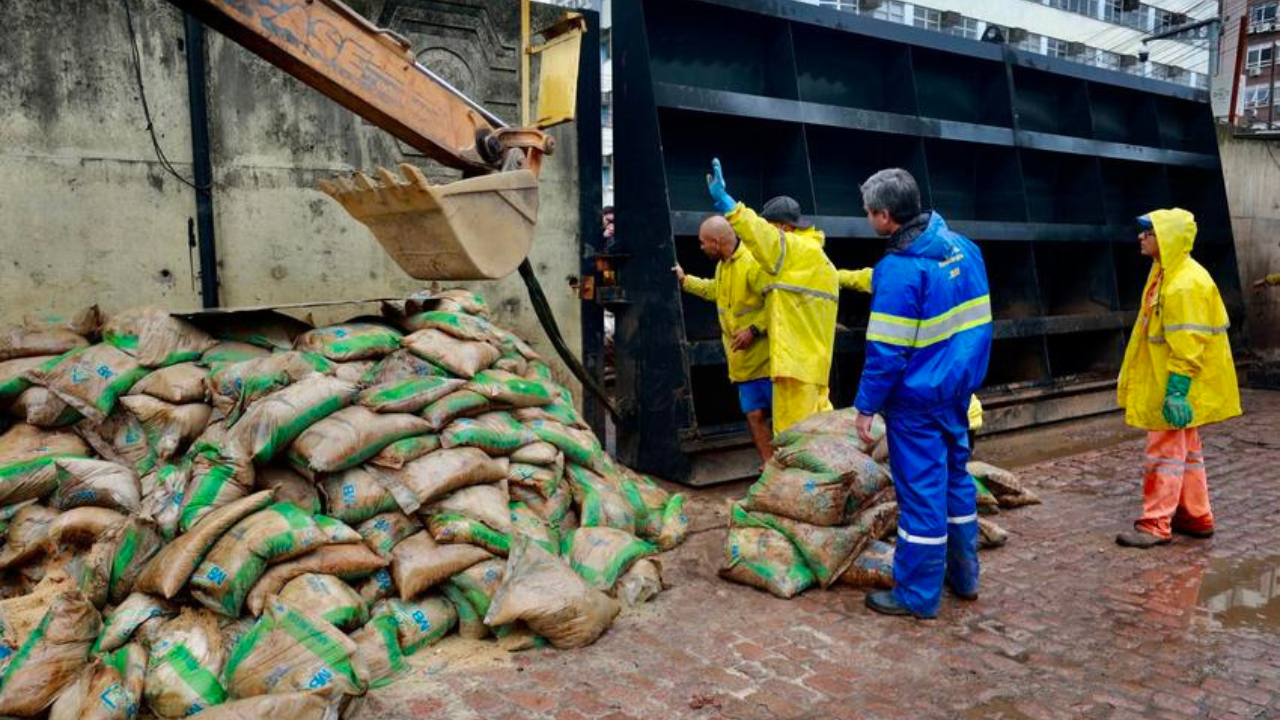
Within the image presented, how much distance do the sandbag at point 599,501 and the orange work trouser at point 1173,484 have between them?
105 inches

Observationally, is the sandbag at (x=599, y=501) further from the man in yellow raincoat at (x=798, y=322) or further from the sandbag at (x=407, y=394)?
the man in yellow raincoat at (x=798, y=322)

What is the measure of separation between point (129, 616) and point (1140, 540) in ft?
14.7

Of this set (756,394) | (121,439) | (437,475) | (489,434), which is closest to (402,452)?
(437,475)

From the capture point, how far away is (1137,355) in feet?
15.2

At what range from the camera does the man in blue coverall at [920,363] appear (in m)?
3.48

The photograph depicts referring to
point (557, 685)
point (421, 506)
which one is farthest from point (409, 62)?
point (557, 685)

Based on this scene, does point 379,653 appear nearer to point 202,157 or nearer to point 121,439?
point 121,439

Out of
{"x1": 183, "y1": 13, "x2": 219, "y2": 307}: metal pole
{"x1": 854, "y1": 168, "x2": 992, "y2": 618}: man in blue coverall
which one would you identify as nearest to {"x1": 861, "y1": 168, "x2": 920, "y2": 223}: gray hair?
{"x1": 854, "y1": 168, "x2": 992, "y2": 618}: man in blue coverall

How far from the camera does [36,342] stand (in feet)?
12.8

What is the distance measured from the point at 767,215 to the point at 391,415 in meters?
2.58

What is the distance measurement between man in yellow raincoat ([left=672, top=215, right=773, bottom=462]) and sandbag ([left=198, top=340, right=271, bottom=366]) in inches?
95.1

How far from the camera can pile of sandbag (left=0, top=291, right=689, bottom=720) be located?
2.78 metres

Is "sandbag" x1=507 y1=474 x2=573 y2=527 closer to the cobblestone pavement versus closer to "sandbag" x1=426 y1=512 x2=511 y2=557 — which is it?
"sandbag" x1=426 y1=512 x2=511 y2=557

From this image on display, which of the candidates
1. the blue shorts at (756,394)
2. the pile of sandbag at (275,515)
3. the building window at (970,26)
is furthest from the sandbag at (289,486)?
the building window at (970,26)
